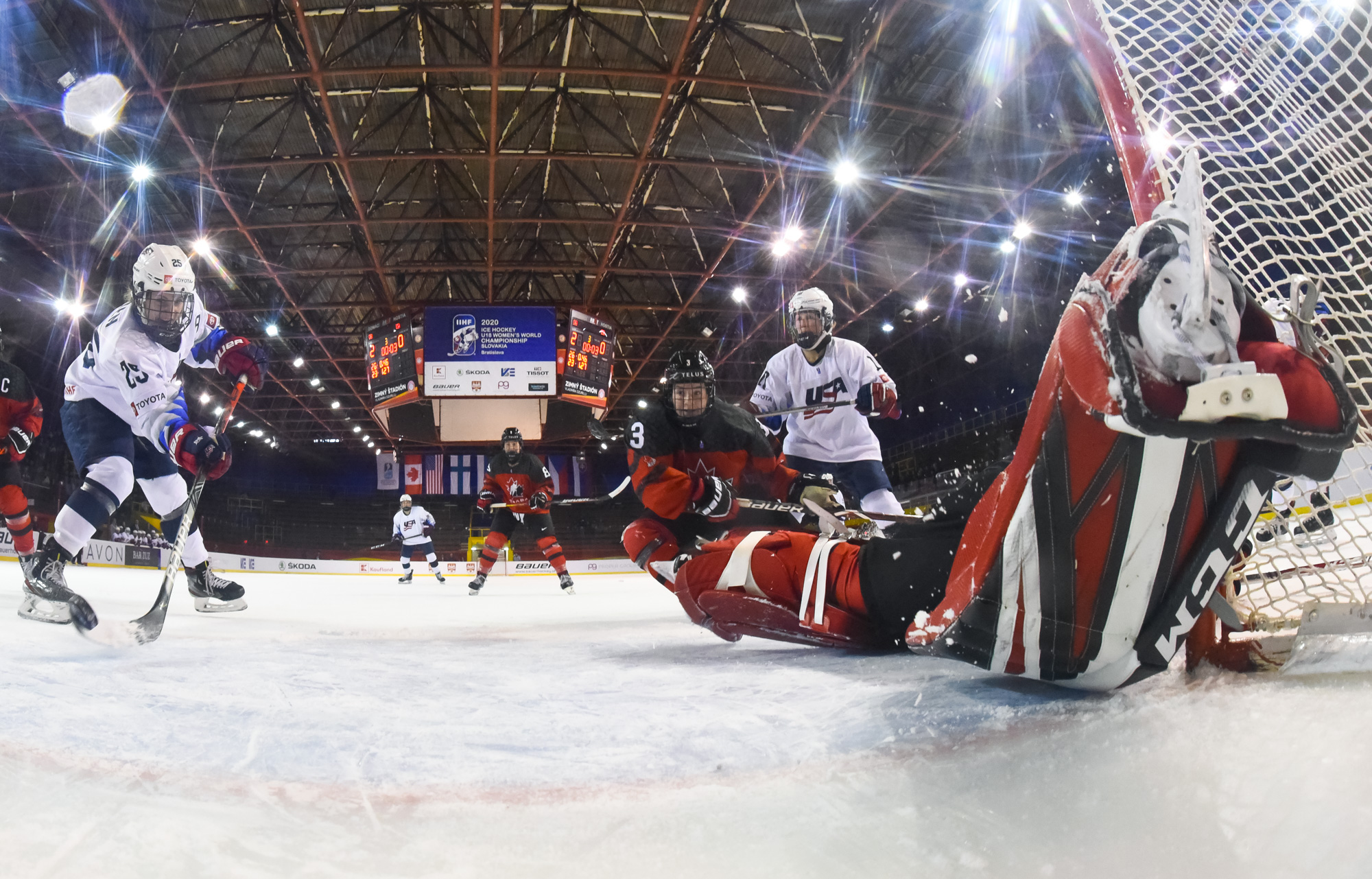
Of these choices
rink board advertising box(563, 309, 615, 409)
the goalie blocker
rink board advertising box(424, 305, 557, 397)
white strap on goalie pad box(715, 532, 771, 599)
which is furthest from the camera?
rink board advertising box(563, 309, 615, 409)

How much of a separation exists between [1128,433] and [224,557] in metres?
15.1

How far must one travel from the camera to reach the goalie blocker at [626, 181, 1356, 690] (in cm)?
68

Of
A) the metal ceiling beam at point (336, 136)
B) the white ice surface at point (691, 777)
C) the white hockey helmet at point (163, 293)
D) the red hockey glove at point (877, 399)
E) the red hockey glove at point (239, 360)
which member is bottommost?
the white ice surface at point (691, 777)

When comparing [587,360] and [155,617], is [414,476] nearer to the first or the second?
[587,360]

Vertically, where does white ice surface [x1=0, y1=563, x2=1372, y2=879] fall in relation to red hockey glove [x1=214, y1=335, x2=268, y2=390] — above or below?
below

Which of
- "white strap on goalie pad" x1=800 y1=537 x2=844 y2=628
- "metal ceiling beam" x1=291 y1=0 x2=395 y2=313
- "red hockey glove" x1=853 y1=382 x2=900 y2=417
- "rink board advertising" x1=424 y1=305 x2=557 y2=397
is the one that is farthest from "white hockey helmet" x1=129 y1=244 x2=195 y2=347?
"rink board advertising" x1=424 y1=305 x2=557 y2=397

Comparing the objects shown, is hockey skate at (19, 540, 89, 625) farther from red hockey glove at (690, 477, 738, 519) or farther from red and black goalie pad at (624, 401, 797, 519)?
red hockey glove at (690, 477, 738, 519)

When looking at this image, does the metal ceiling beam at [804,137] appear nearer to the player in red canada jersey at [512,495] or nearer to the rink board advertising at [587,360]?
the rink board advertising at [587,360]

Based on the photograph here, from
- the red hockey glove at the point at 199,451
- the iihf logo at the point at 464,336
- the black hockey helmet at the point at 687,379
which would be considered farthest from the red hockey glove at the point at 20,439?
the iihf logo at the point at 464,336

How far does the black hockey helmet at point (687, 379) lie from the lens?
2.51 m

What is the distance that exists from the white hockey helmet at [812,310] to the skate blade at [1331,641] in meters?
2.16

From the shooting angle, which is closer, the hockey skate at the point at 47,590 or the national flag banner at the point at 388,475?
the hockey skate at the point at 47,590

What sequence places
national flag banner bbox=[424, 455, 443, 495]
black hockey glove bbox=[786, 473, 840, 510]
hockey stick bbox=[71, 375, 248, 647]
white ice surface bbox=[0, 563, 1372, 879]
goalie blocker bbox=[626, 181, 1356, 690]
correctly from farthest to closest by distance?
national flag banner bbox=[424, 455, 443, 495] → black hockey glove bbox=[786, 473, 840, 510] → hockey stick bbox=[71, 375, 248, 647] → goalie blocker bbox=[626, 181, 1356, 690] → white ice surface bbox=[0, 563, 1372, 879]

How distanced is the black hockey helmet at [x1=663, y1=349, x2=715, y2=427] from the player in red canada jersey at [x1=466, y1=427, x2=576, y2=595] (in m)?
3.84
